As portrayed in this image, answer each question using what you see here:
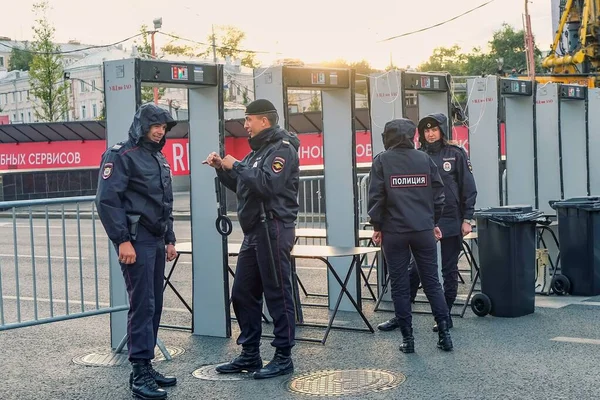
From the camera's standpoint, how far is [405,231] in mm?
7371

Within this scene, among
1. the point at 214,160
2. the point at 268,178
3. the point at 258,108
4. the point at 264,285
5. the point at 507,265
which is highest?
the point at 258,108

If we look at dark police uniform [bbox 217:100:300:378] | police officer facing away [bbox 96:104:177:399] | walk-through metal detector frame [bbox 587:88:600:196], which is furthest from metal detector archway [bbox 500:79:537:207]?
police officer facing away [bbox 96:104:177:399]

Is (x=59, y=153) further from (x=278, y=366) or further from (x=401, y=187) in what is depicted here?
(x=278, y=366)

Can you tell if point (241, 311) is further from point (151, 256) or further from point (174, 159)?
point (174, 159)

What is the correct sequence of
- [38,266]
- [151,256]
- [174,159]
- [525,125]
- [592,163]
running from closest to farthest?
1. [151,256]
2. [525,125]
3. [38,266]
4. [592,163]
5. [174,159]

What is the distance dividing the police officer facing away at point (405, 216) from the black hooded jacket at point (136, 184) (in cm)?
189

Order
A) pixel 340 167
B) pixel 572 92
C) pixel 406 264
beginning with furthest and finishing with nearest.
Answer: pixel 572 92 < pixel 340 167 < pixel 406 264

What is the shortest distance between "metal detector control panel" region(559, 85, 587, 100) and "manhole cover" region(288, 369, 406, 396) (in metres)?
8.43

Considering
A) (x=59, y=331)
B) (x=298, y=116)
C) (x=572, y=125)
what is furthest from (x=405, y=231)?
(x=298, y=116)

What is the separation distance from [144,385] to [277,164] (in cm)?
180

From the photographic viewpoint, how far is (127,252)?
611 centimetres

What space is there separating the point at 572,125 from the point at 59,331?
928cm

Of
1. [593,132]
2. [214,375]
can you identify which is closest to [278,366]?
[214,375]

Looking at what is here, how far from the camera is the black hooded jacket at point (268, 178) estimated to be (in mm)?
6559
